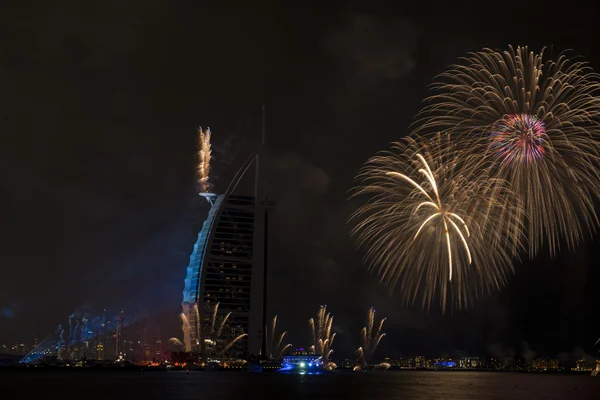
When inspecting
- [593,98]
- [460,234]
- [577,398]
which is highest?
[593,98]

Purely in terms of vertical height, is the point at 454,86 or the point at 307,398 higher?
the point at 454,86

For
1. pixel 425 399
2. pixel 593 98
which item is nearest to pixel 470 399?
pixel 425 399

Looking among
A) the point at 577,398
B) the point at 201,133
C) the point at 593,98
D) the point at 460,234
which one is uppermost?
the point at 201,133

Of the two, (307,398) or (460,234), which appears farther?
(307,398)

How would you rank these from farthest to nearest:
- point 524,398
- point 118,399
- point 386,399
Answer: point 524,398, point 386,399, point 118,399

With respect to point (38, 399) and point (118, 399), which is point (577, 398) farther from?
point (38, 399)

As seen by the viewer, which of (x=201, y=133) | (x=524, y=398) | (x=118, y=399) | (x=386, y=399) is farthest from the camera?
(x=201, y=133)

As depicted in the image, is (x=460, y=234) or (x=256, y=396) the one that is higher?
(x=460, y=234)

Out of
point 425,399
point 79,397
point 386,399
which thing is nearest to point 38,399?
point 79,397

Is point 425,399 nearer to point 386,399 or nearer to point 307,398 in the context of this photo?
point 386,399
